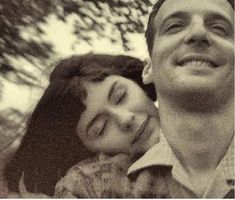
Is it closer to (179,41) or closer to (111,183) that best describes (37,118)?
(111,183)

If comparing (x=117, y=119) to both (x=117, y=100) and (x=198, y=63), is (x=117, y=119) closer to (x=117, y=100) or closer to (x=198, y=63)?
(x=117, y=100)

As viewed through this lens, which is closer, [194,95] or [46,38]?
[194,95]

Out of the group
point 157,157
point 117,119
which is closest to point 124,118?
point 117,119

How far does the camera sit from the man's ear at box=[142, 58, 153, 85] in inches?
94.7

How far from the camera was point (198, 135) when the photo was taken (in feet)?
7.67

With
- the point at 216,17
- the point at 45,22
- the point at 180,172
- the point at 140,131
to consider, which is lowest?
the point at 180,172

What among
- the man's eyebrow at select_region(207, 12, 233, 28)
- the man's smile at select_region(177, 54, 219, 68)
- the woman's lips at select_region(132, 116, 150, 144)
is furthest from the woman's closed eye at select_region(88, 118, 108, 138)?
the man's eyebrow at select_region(207, 12, 233, 28)

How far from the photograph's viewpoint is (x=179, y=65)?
2.37 metres

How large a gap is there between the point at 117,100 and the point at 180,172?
338mm

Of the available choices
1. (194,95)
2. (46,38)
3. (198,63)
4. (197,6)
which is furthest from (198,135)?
(46,38)

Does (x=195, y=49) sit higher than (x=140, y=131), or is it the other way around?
(x=195, y=49)

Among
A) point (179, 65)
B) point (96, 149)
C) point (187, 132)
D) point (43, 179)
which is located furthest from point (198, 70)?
point (43, 179)

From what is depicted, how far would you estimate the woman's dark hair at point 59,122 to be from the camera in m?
2.33

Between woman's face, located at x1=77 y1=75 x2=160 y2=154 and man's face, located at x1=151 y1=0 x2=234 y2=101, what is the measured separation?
0.31 ft
